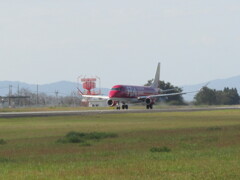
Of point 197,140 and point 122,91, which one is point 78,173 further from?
point 122,91

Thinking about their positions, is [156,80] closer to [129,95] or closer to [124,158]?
[129,95]

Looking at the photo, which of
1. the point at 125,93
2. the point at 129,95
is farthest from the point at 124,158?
the point at 129,95

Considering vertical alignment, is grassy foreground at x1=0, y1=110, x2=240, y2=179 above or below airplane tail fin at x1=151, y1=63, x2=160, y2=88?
below

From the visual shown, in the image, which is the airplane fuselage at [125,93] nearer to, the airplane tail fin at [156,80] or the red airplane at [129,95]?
the red airplane at [129,95]

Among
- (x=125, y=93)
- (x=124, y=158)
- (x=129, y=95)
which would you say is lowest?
(x=124, y=158)

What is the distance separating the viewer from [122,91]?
365ft

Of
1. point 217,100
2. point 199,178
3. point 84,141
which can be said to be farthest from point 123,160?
point 217,100

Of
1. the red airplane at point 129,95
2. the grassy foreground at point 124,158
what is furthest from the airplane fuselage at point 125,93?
the grassy foreground at point 124,158

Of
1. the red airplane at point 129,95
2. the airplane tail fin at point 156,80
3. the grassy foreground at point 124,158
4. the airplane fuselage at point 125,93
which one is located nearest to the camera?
the grassy foreground at point 124,158

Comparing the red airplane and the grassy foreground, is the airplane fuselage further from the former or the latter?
the grassy foreground

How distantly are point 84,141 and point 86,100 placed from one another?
158m

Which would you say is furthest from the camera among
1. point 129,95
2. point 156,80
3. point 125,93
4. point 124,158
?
point 156,80

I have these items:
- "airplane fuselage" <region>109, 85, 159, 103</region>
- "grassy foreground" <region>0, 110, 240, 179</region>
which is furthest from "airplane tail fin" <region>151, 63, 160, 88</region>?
"grassy foreground" <region>0, 110, 240, 179</region>

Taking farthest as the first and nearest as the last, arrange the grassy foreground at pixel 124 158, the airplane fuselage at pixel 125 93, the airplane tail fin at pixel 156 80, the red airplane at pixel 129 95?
the airplane tail fin at pixel 156 80, the red airplane at pixel 129 95, the airplane fuselage at pixel 125 93, the grassy foreground at pixel 124 158
